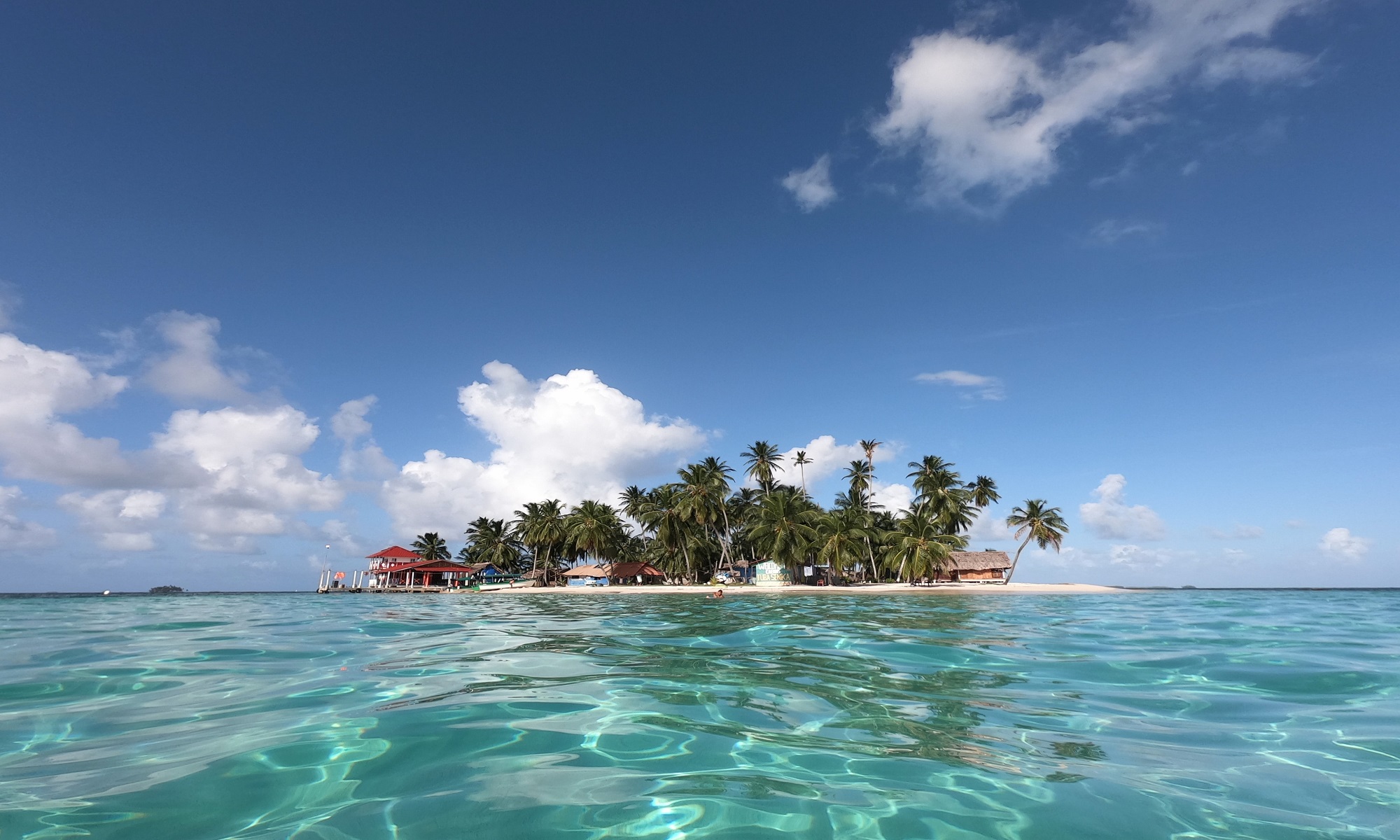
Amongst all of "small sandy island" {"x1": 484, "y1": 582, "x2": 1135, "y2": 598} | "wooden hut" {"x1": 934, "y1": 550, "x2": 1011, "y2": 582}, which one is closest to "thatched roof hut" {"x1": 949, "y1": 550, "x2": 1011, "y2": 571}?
"wooden hut" {"x1": 934, "y1": 550, "x2": 1011, "y2": 582}

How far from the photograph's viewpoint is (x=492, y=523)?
85000 mm

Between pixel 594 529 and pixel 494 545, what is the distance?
75.7 ft

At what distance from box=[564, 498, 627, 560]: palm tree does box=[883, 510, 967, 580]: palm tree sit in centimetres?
2955

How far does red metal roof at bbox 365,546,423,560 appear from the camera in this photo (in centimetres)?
7512

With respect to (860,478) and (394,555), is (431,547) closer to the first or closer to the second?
(394,555)

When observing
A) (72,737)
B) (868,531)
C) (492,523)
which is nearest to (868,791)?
(72,737)

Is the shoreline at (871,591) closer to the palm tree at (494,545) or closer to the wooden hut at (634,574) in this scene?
the wooden hut at (634,574)

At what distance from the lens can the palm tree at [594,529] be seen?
217 feet

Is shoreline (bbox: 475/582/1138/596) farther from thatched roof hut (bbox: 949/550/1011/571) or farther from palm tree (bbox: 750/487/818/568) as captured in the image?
thatched roof hut (bbox: 949/550/1011/571)

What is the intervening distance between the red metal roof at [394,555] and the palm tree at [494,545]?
8698 mm

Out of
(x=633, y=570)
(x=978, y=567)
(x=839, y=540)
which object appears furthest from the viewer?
(x=633, y=570)

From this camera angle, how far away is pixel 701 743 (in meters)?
4.10

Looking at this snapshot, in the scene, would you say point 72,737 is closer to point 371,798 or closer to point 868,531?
point 371,798

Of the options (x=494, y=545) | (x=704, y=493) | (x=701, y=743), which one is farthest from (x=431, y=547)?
(x=701, y=743)
